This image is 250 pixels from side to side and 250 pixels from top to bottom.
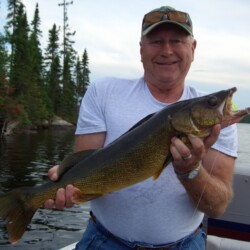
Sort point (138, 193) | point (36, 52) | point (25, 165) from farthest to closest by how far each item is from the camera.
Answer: point (36, 52) → point (25, 165) → point (138, 193)

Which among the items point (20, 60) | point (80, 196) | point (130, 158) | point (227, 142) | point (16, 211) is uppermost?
point (20, 60)

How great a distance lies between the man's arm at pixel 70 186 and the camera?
3.50 meters

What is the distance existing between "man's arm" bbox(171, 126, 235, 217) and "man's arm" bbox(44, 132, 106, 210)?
2.54 feet

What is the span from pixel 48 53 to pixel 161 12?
81.6 meters

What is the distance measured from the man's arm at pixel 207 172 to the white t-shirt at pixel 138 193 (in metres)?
0.09

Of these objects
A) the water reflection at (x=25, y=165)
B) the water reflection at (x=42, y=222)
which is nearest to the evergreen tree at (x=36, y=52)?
the water reflection at (x=25, y=165)

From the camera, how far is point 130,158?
3.34m

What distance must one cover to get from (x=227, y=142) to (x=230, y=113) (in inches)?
19.7

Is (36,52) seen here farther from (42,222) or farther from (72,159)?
(72,159)

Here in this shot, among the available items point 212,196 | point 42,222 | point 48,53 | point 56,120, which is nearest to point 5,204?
point 212,196

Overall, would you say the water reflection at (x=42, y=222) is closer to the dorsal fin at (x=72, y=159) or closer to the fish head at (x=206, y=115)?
the dorsal fin at (x=72, y=159)

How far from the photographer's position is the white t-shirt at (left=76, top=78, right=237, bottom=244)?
3414 millimetres

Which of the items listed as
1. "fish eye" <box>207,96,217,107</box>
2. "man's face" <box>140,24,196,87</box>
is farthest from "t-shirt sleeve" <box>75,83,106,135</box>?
"fish eye" <box>207,96,217,107</box>

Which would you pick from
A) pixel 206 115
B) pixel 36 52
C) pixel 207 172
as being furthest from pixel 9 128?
pixel 206 115
